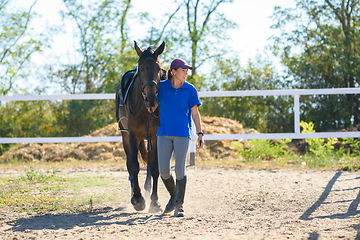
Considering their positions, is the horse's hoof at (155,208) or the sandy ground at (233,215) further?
the horse's hoof at (155,208)

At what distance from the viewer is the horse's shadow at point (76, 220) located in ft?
12.8

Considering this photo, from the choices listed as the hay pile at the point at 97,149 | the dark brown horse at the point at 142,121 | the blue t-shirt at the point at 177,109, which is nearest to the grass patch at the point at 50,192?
the dark brown horse at the point at 142,121

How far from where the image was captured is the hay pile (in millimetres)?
9906

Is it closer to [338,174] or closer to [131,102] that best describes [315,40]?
[338,174]

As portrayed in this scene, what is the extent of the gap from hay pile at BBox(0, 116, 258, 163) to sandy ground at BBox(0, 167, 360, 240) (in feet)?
10.6

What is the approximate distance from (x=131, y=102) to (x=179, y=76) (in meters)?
0.98

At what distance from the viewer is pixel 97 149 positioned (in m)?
10.3

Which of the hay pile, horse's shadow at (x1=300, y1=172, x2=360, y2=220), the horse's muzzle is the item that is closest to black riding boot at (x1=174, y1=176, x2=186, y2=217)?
the horse's muzzle

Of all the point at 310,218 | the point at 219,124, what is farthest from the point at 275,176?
the point at 219,124

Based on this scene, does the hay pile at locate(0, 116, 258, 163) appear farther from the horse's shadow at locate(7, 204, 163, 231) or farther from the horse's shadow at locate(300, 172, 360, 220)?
the horse's shadow at locate(7, 204, 163, 231)

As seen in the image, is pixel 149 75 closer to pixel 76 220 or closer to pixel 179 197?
pixel 179 197

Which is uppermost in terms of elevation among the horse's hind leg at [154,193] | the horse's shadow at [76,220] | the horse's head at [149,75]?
the horse's head at [149,75]

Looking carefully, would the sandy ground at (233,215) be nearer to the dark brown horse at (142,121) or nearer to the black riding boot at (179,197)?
the black riding boot at (179,197)

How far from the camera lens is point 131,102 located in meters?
4.86
